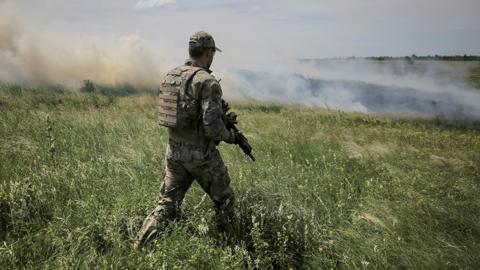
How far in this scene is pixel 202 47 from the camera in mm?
3598

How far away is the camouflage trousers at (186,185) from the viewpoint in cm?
361

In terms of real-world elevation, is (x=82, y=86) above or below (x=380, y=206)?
below

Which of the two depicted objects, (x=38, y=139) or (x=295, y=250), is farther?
(x=38, y=139)

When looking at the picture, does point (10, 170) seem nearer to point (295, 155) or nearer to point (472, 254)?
point (295, 155)

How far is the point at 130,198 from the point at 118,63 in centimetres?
2567

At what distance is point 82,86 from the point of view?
23234mm

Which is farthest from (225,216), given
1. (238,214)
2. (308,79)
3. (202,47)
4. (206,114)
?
(308,79)

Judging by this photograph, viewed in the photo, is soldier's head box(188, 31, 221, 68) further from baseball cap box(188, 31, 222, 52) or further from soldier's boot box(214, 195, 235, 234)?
soldier's boot box(214, 195, 235, 234)

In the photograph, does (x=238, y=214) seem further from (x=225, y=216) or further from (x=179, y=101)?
(x=179, y=101)

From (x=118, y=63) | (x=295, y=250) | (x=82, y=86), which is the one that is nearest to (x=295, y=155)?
(x=295, y=250)

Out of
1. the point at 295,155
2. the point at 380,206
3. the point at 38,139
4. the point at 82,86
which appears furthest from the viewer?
the point at 82,86

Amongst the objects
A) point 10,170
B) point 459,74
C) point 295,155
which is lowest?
point 459,74

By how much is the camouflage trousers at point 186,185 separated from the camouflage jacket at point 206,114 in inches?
3.4

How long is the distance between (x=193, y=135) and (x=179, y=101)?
12.9 inches
